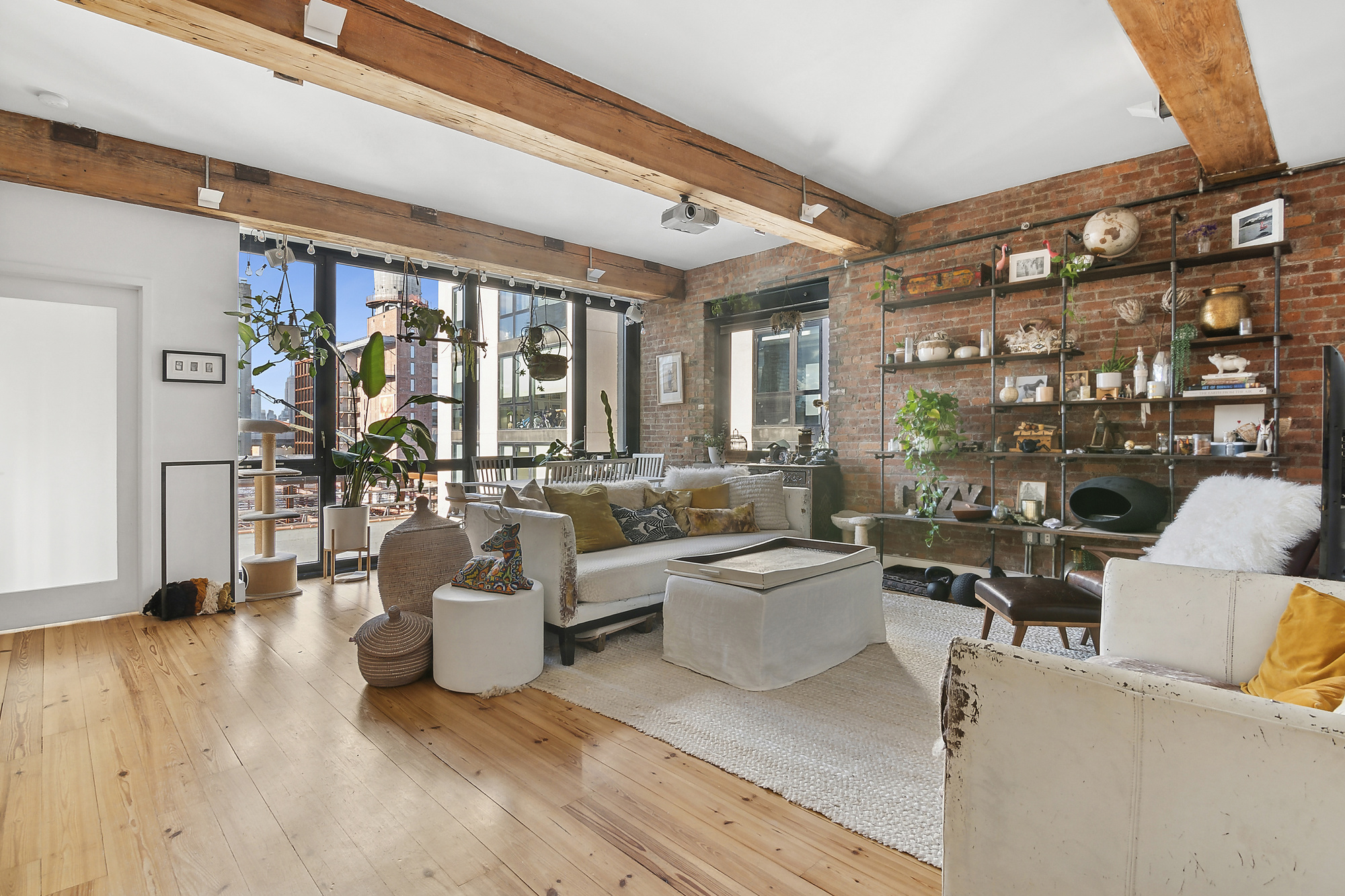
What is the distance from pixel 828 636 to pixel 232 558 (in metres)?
3.95

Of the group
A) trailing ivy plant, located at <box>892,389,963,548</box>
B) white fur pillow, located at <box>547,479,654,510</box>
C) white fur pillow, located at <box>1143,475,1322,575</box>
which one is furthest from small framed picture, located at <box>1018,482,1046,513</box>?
white fur pillow, located at <box>547,479,654,510</box>

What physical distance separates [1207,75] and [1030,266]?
5.44 feet

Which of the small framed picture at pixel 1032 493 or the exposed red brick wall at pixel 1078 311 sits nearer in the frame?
the exposed red brick wall at pixel 1078 311

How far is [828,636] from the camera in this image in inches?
119

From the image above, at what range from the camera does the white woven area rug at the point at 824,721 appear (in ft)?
6.29

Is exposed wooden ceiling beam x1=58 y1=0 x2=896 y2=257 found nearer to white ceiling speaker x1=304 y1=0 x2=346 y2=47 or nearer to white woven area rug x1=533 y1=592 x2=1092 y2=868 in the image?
white ceiling speaker x1=304 y1=0 x2=346 y2=47

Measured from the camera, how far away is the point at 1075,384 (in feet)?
13.8

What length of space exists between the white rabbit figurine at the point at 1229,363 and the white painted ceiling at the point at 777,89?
1.05 metres

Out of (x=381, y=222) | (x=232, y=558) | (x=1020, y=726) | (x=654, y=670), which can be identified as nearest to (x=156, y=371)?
(x=232, y=558)

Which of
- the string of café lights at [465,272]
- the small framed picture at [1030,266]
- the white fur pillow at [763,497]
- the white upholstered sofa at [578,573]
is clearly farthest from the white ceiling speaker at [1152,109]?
the string of café lights at [465,272]

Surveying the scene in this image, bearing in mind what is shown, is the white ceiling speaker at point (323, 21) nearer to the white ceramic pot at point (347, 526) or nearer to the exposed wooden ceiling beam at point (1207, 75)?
the exposed wooden ceiling beam at point (1207, 75)

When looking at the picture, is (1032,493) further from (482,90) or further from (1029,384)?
(482,90)

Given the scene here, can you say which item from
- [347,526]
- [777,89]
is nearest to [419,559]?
[347,526]

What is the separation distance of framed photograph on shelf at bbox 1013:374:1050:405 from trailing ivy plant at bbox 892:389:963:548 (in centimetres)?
42
